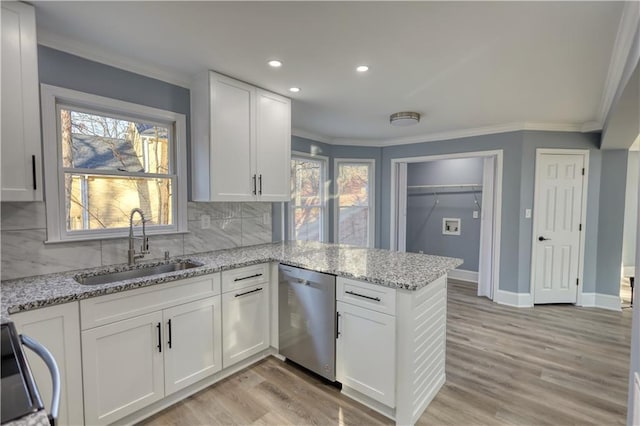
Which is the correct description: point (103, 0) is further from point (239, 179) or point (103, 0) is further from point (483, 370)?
point (483, 370)

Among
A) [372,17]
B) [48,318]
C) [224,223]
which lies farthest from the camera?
[224,223]

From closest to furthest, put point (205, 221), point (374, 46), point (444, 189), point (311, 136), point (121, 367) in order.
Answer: point (121, 367) < point (374, 46) < point (205, 221) < point (311, 136) < point (444, 189)

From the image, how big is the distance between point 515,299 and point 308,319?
3150 mm

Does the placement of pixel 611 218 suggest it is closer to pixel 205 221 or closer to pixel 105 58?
pixel 205 221

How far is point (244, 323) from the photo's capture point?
2445 mm

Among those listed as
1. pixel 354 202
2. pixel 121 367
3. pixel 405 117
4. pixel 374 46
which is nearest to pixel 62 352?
pixel 121 367

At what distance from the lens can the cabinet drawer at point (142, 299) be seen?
1677 mm

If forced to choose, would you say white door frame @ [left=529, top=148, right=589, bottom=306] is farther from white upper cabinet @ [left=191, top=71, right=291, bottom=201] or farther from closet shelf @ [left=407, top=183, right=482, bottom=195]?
white upper cabinet @ [left=191, top=71, right=291, bottom=201]

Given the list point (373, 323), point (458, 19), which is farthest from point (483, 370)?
point (458, 19)

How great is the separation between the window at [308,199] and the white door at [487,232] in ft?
7.66

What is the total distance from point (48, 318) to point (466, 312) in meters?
3.99

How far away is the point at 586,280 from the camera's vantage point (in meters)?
3.97

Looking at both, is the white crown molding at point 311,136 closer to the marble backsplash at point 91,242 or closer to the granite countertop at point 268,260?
the marble backsplash at point 91,242

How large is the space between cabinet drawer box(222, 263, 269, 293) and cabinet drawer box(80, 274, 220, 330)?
73 millimetres
